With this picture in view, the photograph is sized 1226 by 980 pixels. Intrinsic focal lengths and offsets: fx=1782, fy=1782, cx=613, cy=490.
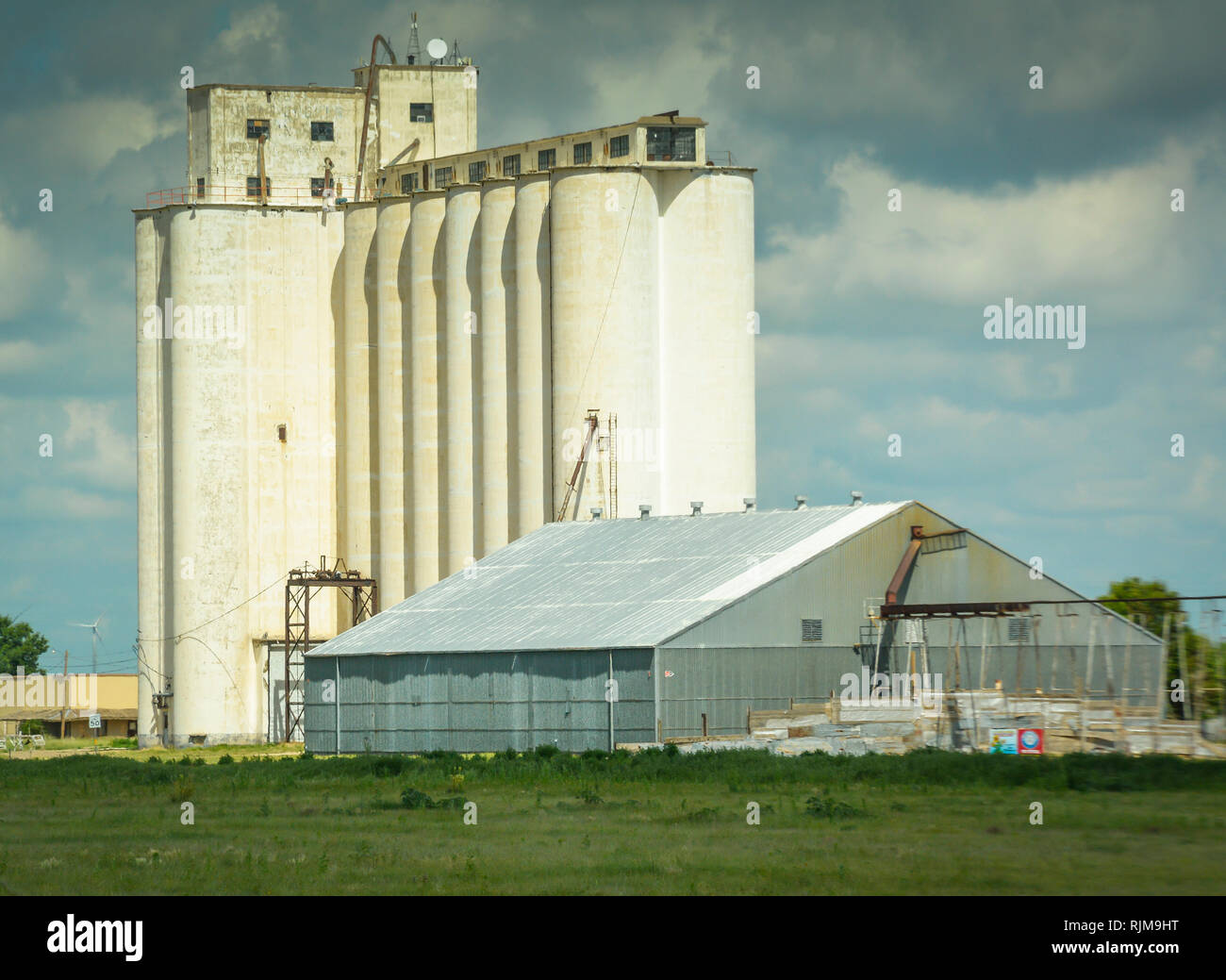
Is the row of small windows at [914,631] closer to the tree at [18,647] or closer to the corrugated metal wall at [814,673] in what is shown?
the corrugated metal wall at [814,673]

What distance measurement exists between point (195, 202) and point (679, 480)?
2842 cm

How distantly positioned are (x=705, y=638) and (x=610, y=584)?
846 centimetres

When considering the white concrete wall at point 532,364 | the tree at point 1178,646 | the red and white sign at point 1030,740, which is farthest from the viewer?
the white concrete wall at point 532,364

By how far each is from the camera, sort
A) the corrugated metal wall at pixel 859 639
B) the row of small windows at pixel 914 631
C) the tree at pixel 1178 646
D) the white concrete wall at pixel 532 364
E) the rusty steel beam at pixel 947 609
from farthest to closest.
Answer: the white concrete wall at pixel 532 364
the tree at pixel 1178 646
the row of small windows at pixel 914 631
the rusty steel beam at pixel 947 609
the corrugated metal wall at pixel 859 639

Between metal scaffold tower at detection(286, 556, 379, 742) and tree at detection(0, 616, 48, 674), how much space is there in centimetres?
8818

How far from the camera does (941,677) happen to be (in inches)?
2318

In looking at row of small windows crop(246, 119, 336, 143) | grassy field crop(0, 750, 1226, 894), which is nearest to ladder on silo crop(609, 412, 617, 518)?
row of small windows crop(246, 119, 336, 143)

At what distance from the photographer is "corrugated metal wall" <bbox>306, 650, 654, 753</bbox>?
52375 millimetres

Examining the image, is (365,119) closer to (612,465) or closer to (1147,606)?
(612,465)

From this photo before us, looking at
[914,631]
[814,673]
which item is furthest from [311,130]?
[814,673]

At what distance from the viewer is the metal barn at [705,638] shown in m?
53.1

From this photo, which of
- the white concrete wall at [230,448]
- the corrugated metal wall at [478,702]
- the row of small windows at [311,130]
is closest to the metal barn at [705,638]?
the corrugated metal wall at [478,702]

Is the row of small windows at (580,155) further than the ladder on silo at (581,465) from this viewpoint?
Yes

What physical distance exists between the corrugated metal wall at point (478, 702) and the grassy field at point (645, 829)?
7.00 m
